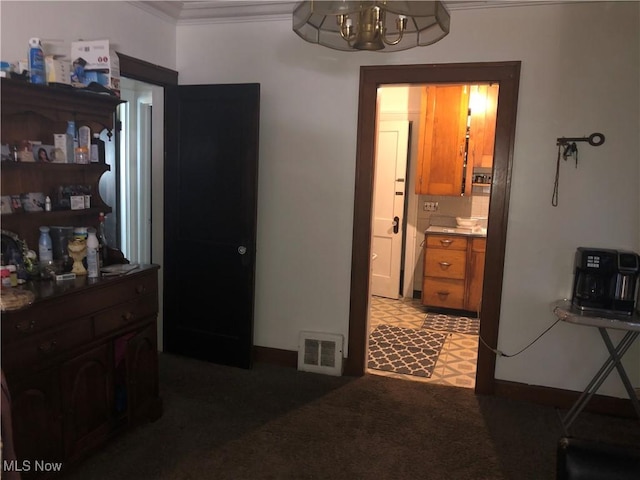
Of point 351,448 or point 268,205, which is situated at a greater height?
point 268,205

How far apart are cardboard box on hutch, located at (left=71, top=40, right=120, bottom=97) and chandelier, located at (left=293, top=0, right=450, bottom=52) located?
3.79ft

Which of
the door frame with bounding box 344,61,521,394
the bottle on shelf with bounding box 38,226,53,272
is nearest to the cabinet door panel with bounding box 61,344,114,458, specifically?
the bottle on shelf with bounding box 38,226,53,272

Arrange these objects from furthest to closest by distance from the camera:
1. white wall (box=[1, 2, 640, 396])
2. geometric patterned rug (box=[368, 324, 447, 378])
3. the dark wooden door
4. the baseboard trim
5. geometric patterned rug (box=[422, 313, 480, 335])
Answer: geometric patterned rug (box=[422, 313, 480, 335]) < geometric patterned rug (box=[368, 324, 447, 378]) < the dark wooden door < the baseboard trim < white wall (box=[1, 2, 640, 396])

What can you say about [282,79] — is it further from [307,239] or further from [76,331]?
[76,331]

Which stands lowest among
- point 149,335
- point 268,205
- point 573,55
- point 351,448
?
point 351,448

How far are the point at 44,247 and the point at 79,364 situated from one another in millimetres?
630

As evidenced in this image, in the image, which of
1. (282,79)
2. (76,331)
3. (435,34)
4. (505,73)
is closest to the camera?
(435,34)

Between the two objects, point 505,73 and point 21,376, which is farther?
point 505,73

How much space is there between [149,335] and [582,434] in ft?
8.49

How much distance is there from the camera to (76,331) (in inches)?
91.1

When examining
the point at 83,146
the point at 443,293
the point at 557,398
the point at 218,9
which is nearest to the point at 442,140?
the point at 443,293

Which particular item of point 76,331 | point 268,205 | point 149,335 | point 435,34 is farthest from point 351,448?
point 435,34

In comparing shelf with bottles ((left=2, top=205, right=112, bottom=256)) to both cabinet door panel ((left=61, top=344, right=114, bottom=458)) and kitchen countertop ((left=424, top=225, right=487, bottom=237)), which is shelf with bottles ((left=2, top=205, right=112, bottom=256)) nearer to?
cabinet door panel ((left=61, top=344, right=114, bottom=458))

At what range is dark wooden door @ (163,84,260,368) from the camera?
351 cm
